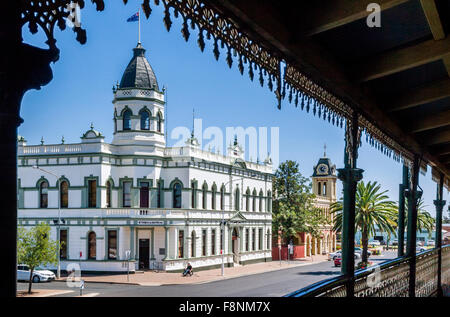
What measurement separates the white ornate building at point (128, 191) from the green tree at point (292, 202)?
1325cm

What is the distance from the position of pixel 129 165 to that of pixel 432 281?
23.6 metres

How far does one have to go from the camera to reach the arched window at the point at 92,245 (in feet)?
106

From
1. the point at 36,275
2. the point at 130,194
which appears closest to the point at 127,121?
the point at 130,194

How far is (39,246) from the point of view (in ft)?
84.4

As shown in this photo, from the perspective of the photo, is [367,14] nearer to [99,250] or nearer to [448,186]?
[448,186]

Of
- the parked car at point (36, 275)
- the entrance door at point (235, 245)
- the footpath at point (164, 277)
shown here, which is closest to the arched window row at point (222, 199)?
the entrance door at point (235, 245)

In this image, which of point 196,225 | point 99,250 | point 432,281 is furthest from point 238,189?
point 432,281

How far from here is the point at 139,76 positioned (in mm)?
33938

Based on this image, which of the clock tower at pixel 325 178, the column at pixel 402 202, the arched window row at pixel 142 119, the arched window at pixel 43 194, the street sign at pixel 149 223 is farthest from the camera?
the clock tower at pixel 325 178

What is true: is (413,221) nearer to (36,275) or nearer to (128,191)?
(36,275)

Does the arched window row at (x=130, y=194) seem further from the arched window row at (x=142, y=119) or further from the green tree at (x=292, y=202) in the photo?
the green tree at (x=292, y=202)

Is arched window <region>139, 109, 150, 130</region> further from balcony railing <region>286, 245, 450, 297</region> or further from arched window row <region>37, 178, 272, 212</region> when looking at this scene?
balcony railing <region>286, 245, 450, 297</region>

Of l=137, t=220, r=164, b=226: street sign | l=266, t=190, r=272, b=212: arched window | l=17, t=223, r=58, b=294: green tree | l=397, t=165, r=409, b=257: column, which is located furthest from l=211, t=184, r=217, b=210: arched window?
l=397, t=165, r=409, b=257: column

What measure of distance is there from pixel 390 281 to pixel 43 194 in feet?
92.3
